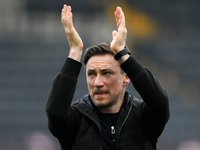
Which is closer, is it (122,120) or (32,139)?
(122,120)

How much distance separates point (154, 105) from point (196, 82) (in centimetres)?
625

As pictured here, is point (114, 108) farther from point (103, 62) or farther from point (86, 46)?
point (86, 46)

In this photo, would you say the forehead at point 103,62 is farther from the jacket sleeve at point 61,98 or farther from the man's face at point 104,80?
the jacket sleeve at point 61,98

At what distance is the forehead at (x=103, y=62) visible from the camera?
2.46 metres

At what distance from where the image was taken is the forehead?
2455 mm

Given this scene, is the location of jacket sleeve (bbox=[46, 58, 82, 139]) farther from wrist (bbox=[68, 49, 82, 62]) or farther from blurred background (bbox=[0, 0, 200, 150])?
blurred background (bbox=[0, 0, 200, 150])

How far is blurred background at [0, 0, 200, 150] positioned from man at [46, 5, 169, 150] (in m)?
5.45

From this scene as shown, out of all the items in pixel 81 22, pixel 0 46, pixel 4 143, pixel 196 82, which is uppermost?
pixel 81 22

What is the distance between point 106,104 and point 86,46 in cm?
589

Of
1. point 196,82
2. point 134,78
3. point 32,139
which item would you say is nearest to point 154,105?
point 134,78

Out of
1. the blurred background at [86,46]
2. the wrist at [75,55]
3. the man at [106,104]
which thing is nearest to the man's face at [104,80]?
the man at [106,104]

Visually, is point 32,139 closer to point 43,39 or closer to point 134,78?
point 43,39

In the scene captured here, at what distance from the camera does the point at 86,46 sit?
8.27 metres

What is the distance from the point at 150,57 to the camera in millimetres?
8242
